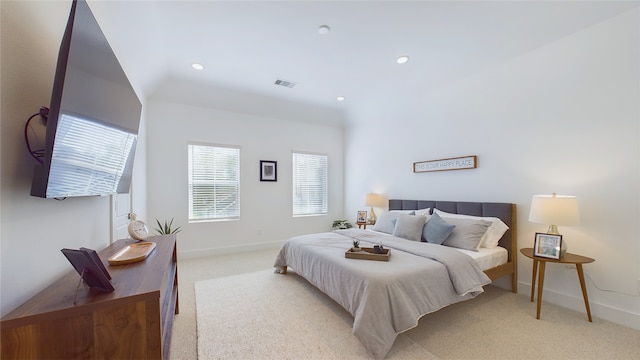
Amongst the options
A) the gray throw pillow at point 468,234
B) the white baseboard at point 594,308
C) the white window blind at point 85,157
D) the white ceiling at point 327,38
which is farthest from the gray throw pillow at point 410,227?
the white window blind at point 85,157

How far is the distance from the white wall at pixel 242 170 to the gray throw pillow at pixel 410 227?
8.15 ft

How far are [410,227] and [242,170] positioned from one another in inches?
126

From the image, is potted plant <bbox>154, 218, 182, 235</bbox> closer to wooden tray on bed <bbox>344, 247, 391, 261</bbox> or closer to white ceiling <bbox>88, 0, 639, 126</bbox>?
white ceiling <bbox>88, 0, 639, 126</bbox>

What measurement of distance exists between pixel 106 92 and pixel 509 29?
11.8ft

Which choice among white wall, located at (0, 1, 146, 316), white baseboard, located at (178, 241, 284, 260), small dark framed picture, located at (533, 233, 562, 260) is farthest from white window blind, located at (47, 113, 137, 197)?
small dark framed picture, located at (533, 233, 562, 260)

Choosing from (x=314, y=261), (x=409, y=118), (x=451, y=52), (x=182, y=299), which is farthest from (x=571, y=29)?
(x=182, y=299)

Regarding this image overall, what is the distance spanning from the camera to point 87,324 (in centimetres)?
98

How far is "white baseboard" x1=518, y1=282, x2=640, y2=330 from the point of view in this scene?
2.20 metres

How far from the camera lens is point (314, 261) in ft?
8.89

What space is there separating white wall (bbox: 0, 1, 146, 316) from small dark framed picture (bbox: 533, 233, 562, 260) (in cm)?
374

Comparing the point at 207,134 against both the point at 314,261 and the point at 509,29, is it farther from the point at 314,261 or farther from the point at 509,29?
the point at 509,29

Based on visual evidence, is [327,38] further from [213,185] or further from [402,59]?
[213,185]

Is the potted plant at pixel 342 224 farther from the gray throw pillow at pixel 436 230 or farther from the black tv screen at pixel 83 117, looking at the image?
the black tv screen at pixel 83 117

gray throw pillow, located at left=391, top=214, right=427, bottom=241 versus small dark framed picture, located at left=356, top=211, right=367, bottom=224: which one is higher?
gray throw pillow, located at left=391, top=214, right=427, bottom=241
